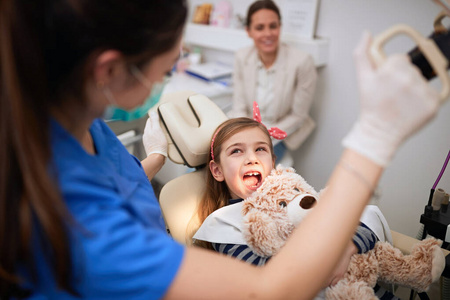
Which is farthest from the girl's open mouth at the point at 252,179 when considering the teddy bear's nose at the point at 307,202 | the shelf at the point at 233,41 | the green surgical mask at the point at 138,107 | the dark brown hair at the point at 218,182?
the shelf at the point at 233,41

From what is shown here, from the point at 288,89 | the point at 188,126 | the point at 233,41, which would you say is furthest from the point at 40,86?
the point at 233,41

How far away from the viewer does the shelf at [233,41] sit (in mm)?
2182

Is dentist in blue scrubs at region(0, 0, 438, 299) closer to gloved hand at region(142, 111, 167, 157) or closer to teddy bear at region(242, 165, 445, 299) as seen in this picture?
teddy bear at region(242, 165, 445, 299)

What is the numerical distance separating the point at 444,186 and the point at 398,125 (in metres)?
1.41

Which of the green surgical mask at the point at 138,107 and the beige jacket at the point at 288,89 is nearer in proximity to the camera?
the green surgical mask at the point at 138,107

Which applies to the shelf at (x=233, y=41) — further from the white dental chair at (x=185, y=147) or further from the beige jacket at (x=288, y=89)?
the white dental chair at (x=185, y=147)

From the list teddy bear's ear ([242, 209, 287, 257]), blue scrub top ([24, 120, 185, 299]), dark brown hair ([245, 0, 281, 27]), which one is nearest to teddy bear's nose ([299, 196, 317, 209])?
teddy bear's ear ([242, 209, 287, 257])

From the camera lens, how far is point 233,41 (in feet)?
8.66

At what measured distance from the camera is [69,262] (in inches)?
20.6

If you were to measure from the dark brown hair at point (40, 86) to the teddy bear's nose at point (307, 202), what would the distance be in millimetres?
712

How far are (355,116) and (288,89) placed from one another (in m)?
0.47

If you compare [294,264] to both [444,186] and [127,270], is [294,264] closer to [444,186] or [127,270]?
[127,270]

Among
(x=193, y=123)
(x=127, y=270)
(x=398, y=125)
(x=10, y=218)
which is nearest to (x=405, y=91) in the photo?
(x=398, y=125)

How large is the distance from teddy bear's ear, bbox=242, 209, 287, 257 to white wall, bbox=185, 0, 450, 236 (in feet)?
2.23
